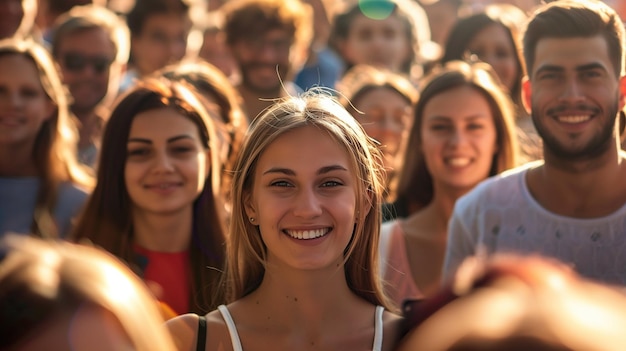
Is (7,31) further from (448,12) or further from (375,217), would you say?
(448,12)

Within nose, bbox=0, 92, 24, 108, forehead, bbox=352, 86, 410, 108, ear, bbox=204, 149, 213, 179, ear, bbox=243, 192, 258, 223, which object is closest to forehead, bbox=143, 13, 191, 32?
forehead, bbox=352, 86, 410, 108

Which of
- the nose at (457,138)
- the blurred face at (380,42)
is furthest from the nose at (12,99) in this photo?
the blurred face at (380,42)

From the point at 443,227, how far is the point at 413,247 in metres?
0.28

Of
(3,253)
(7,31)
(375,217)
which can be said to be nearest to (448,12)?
(7,31)

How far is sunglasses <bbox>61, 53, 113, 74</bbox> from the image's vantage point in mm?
7023

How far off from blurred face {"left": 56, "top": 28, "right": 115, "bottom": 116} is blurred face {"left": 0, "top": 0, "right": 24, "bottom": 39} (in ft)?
1.05

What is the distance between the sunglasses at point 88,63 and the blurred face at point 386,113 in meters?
1.73

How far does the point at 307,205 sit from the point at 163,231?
152 cm

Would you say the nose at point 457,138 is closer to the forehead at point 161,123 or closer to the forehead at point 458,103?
the forehead at point 458,103

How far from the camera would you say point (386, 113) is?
6465 millimetres

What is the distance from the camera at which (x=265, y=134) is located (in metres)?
3.36

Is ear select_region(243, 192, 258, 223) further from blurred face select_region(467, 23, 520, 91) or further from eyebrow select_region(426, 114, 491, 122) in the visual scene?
blurred face select_region(467, 23, 520, 91)

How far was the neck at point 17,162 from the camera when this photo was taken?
551cm

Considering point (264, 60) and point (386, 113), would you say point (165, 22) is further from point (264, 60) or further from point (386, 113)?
point (386, 113)
